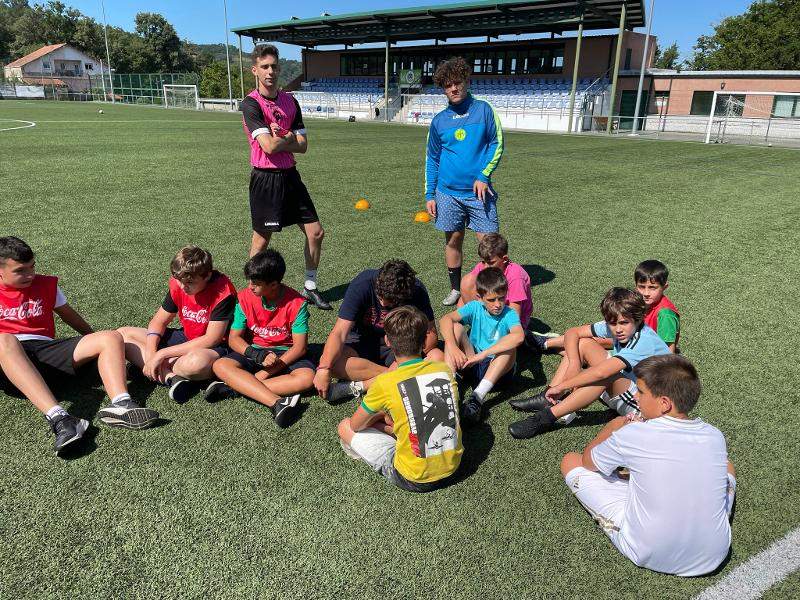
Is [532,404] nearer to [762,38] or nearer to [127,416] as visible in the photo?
[127,416]

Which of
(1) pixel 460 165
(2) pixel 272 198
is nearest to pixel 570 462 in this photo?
(1) pixel 460 165

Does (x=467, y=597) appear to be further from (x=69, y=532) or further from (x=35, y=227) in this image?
(x=35, y=227)

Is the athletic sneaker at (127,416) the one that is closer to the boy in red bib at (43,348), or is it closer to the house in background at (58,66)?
the boy in red bib at (43,348)

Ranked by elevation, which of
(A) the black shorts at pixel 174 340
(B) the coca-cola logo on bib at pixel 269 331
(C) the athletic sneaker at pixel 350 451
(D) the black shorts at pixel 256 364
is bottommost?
(C) the athletic sneaker at pixel 350 451

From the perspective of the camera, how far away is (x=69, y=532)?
2.49m

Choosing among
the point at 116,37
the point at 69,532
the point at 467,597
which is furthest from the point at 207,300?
the point at 116,37

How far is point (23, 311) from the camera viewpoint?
3488 millimetres

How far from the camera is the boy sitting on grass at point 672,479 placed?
2.18 m

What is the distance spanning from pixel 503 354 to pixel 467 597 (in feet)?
5.48

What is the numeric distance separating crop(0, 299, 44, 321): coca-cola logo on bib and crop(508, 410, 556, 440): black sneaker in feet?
10.0

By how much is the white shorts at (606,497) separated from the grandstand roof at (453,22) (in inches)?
1364

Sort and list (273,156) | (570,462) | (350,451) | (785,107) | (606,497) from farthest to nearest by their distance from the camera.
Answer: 1. (785,107)
2. (273,156)
3. (350,451)
4. (570,462)
5. (606,497)

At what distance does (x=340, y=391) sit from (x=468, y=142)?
2.75 m

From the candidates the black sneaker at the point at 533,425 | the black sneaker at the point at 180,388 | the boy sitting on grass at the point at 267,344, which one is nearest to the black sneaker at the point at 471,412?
the black sneaker at the point at 533,425
